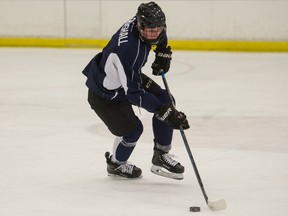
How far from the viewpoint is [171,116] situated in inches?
133

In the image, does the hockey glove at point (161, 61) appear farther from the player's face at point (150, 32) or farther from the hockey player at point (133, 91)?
the player's face at point (150, 32)

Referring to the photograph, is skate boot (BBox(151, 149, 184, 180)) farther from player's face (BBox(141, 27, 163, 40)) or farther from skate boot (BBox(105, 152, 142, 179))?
player's face (BBox(141, 27, 163, 40))

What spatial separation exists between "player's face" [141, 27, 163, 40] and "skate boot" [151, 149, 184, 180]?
621 mm

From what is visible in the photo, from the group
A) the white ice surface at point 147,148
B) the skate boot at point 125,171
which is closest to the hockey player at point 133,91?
the skate boot at point 125,171

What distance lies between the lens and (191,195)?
3.46 metres

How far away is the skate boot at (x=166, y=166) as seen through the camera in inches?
145

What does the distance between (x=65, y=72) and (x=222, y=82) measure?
1.71 metres

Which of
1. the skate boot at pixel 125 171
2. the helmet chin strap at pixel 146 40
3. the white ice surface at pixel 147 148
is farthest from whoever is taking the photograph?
the skate boot at pixel 125 171

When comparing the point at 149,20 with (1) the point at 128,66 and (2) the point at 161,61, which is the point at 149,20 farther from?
(2) the point at 161,61

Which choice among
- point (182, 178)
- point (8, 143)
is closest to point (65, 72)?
point (8, 143)

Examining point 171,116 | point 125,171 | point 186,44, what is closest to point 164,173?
point 125,171

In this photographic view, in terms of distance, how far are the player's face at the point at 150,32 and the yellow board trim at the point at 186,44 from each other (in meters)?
5.84

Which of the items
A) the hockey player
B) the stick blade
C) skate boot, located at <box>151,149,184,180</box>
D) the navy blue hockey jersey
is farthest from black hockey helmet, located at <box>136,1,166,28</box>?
the stick blade

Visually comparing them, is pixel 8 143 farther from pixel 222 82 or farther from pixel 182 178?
pixel 222 82
